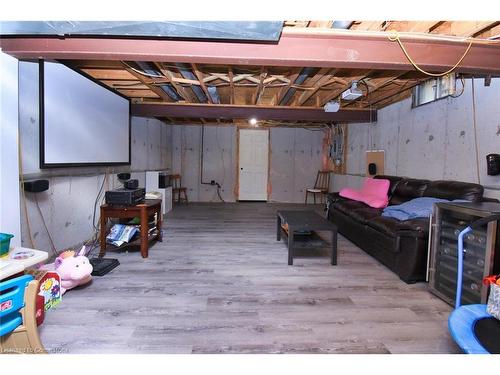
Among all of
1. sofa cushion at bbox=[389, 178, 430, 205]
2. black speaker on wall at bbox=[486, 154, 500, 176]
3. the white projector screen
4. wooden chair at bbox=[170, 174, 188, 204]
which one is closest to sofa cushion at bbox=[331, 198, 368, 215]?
sofa cushion at bbox=[389, 178, 430, 205]

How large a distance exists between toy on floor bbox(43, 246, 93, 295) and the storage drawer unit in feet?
9.70

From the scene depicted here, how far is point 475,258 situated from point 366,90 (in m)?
2.87

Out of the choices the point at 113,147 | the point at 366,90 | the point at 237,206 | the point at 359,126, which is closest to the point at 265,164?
the point at 237,206

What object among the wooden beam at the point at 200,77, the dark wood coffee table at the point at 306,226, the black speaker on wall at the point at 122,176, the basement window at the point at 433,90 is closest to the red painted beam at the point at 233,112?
the wooden beam at the point at 200,77

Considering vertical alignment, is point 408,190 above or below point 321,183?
above

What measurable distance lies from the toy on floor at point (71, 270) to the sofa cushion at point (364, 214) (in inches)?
119

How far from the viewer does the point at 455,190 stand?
109 inches

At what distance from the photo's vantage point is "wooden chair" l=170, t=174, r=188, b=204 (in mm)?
7197

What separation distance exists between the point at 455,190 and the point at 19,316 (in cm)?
372

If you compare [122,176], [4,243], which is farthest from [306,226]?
[122,176]

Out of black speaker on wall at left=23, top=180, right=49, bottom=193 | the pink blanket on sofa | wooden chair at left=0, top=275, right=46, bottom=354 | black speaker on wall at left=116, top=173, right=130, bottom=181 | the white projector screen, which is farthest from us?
black speaker on wall at left=116, top=173, right=130, bottom=181

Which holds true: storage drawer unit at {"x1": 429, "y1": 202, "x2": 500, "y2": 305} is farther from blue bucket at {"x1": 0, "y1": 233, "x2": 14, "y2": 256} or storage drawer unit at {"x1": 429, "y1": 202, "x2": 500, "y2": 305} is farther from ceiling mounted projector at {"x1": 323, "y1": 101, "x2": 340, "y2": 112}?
blue bucket at {"x1": 0, "y1": 233, "x2": 14, "y2": 256}

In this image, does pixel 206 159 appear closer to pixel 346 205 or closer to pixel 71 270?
pixel 346 205

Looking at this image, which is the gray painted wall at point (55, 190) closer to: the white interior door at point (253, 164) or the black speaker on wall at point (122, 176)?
the black speaker on wall at point (122, 176)
